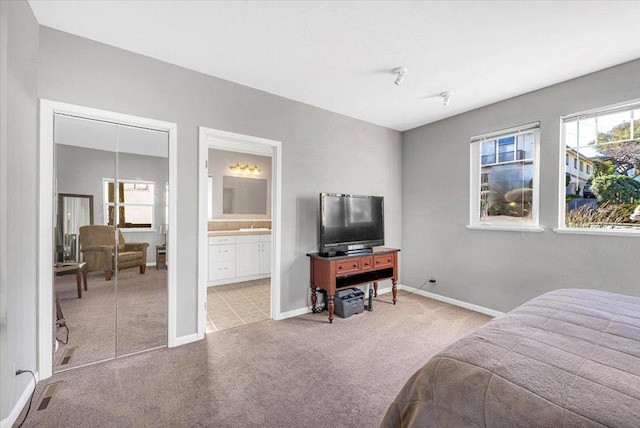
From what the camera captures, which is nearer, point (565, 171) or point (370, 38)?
point (370, 38)

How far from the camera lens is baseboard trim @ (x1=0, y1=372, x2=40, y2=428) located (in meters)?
1.58

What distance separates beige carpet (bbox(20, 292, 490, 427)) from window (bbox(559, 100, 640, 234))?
1.59 m

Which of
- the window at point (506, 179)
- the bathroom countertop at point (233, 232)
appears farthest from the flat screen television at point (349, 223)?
the bathroom countertop at point (233, 232)

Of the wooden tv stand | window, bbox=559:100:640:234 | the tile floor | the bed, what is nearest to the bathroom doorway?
the tile floor

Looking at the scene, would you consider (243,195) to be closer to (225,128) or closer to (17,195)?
(225,128)

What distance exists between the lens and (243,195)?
562 centimetres

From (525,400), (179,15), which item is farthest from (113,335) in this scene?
(525,400)

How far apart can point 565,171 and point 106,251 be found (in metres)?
4.39

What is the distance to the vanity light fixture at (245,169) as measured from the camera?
5512 millimetres

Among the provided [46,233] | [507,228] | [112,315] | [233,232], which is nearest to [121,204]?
[46,233]

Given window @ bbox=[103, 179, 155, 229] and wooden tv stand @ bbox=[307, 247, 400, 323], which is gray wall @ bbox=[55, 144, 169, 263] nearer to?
window @ bbox=[103, 179, 155, 229]

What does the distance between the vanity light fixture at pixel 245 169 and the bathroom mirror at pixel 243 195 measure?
0.14 meters

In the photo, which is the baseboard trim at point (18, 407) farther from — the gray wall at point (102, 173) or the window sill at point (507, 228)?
the window sill at point (507, 228)

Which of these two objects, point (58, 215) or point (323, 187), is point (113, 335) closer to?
point (58, 215)
